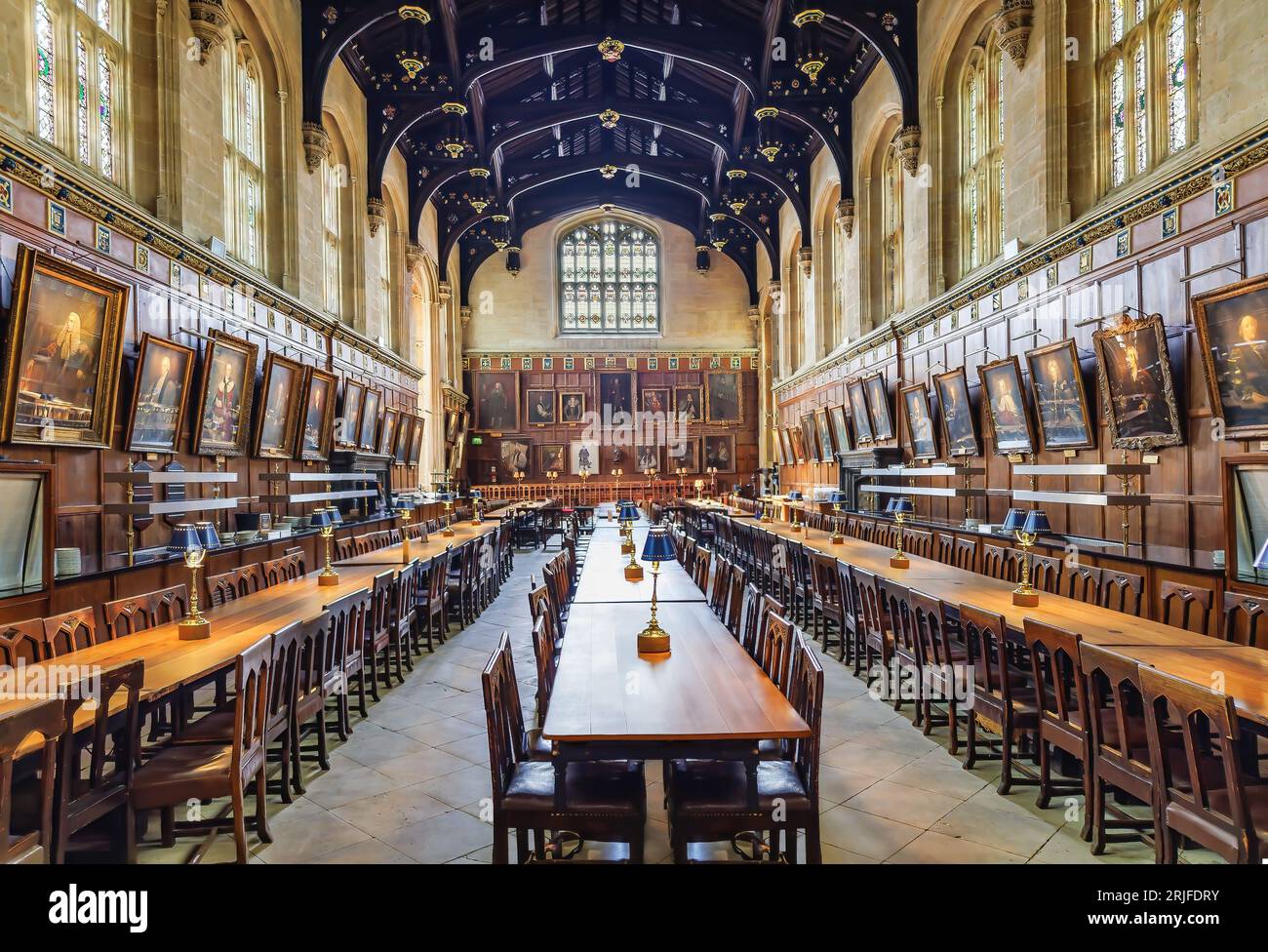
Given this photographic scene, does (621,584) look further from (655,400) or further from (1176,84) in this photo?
(655,400)

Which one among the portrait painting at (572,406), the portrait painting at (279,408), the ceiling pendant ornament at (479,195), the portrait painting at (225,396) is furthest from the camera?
the portrait painting at (572,406)

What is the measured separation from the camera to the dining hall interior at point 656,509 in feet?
8.75

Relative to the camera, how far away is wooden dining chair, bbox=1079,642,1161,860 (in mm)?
2510

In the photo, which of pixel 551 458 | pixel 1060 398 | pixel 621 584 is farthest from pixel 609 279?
pixel 621 584

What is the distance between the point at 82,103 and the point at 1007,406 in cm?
981

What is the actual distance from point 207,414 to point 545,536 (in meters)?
9.67

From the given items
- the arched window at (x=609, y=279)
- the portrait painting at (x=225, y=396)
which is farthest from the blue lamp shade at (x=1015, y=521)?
the arched window at (x=609, y=279)

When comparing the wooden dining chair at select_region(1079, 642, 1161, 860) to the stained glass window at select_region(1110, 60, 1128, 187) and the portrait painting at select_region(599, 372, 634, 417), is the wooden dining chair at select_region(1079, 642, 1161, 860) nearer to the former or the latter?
the stained glass window at select_region(1110, 60, 1128, 187)

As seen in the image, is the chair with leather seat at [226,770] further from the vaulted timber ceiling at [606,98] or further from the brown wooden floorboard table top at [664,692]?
the vaulted timber ceiling at [606,98]

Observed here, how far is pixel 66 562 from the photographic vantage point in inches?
189

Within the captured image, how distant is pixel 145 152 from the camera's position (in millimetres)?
6727

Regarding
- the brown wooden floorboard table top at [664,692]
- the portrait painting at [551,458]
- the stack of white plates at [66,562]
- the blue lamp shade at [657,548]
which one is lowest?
the brown wooden floorboard table top at [664,692]

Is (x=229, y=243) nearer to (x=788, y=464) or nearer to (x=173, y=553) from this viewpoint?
(x=173, y=553)

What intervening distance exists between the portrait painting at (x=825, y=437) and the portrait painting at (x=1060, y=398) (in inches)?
278
